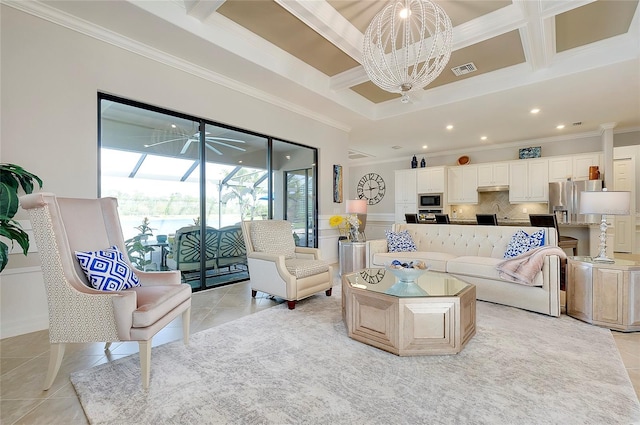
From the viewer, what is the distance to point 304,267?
3.16 meters

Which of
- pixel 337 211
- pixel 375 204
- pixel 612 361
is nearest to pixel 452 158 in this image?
pixel 375 204

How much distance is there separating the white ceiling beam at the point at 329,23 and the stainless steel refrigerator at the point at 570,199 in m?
5.23

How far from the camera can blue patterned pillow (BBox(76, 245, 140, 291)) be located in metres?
1.91

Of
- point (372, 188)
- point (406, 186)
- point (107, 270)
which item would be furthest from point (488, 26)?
point (372, 188)

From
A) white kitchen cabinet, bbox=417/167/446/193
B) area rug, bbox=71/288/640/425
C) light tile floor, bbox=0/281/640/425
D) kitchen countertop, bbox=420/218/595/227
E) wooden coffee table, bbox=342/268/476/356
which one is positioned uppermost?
white kitchen cabinet, bbox=417/167/446/193

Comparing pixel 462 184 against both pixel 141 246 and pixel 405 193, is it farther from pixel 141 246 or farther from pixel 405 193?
pixel 141 246

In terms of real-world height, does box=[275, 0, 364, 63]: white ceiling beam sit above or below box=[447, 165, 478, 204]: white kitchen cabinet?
above

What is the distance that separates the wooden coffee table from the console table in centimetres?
121

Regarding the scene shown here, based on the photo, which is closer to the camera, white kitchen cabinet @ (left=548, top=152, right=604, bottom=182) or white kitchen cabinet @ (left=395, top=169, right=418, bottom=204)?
white kitchen cabinet @ (left=548, top=152, right=604, bottom=182)

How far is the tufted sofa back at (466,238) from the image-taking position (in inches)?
142

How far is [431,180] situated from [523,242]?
4.45m

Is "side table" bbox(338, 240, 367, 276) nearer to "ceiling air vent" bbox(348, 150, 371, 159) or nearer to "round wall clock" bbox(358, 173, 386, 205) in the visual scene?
"ceiling air vent" bbox(348, 150, 371, 159)

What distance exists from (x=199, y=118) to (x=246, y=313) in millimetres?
2520

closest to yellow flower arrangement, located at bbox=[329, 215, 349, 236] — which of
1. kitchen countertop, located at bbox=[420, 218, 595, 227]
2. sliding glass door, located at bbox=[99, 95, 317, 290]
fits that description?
sliding glass door, located at bbox=[99, 95, 317, 290]
